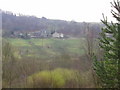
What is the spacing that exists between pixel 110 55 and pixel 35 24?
150 ft

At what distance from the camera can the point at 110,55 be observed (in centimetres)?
854

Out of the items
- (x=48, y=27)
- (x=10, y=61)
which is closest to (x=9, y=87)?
(x=10, y=61)

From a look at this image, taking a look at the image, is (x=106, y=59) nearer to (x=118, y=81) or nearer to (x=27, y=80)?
(x=118, y=81)

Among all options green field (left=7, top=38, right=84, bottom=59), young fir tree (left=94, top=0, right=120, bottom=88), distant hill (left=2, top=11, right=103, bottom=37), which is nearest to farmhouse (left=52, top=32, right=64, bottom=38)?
green field (left=7, top=38, right=84, bottom=59)

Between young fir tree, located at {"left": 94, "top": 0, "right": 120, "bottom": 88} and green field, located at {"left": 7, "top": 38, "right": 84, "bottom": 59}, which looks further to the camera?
green field, located at {"left": 7, "top": 38, "right": 84, "bottom": 59}

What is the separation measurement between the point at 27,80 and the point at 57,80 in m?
3.08

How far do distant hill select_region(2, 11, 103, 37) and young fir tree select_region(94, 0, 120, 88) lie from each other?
3003 cm

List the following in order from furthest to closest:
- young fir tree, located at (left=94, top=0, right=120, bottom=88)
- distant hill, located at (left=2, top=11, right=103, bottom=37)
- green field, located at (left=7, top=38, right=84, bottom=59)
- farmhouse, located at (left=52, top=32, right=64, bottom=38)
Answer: farmhouse, located at (left=52, top=32, right=64, bottom=38) → distant hill, located at (left=2, top=11, right=103, bottom=37) → green field, located at (left=7, top=38, right=84, bottom=59) → young fir tree, located at (left=94, top=0, right=120, bottom=88)

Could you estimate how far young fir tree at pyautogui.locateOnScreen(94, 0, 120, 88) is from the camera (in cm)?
841

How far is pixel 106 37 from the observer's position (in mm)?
8672

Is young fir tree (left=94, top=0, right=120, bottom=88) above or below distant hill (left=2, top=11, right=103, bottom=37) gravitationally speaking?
below

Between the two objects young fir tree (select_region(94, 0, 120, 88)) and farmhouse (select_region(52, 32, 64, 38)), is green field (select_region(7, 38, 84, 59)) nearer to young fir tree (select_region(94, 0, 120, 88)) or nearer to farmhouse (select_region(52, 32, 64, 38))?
farmhouse (select_region(52, 32, 64, 38))

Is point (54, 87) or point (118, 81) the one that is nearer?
point (118, 81)

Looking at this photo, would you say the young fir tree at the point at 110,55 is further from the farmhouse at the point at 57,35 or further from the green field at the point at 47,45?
the farmhouse at the point at 57,35
